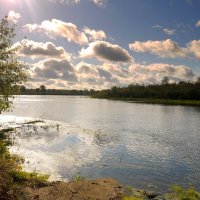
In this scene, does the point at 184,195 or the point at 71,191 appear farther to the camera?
the point at 184,195

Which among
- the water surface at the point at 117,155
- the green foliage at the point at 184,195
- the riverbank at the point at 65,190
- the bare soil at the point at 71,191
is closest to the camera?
the riverbank at the point at 65,190

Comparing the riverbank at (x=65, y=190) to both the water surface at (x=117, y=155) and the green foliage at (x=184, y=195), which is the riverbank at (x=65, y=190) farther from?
the water surface at (x=117, y=155)

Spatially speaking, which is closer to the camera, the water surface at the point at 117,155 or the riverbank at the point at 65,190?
the riverbank at the point at 65,190

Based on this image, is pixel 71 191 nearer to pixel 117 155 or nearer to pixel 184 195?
pixel 184 195

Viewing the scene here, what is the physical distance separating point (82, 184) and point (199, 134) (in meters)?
41.1

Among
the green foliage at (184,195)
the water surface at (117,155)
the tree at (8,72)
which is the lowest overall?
the water surface at (117,155)

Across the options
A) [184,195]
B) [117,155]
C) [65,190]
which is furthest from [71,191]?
[117,155]

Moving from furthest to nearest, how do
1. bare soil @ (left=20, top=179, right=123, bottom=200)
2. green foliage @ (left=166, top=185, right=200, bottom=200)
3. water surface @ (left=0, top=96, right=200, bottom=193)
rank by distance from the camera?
water surface @ (left=0, top=96, right=200, bottom=193) < green foliage @ (left=166, top=185, right=200, bottom=200) < bare soil @ (left=20, top=179, right=123, bottom=200)

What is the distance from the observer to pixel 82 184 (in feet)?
69.7

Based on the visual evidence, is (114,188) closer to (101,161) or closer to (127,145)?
(101,161)

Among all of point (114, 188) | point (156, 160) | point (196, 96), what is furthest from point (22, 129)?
point (196, 96)

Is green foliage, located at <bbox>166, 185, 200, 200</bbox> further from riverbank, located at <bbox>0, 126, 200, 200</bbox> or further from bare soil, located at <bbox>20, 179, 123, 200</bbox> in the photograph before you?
bare soil, located at <bbox>20, 179, 123, 200</bbox>

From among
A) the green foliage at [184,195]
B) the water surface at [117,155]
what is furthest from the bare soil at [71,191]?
the water surface at [117,155]

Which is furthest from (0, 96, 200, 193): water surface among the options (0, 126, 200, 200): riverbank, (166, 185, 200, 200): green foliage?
(0, 126, 200, 200): riverbank
